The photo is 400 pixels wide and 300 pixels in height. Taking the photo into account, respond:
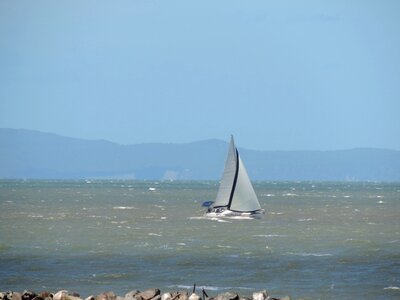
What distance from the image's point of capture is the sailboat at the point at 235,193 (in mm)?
85688

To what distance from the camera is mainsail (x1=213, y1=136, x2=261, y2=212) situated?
85.6 meters

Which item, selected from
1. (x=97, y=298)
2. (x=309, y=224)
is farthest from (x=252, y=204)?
(x=97, y=298)

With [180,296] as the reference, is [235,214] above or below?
above

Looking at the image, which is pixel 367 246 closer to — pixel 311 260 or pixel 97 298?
pixel 311 260

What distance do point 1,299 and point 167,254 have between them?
69.1 feet

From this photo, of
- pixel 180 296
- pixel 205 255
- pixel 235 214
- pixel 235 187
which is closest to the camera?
pixel 180 296

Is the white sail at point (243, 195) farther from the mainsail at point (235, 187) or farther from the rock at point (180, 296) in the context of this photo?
the rock at point (180, 296)

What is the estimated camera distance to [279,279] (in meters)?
40.0

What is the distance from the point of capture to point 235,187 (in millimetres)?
85688

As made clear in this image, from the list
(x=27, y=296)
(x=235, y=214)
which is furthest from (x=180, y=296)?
(x=235, y=214)

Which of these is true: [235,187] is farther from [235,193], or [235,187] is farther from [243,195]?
[243,195]

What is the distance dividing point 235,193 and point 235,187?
742 millimetres

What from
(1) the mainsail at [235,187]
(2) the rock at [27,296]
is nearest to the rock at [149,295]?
(2) the rock at [27,296]

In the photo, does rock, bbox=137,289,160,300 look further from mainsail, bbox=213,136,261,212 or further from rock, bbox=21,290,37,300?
mainsail, bbox=213,136,261,212
